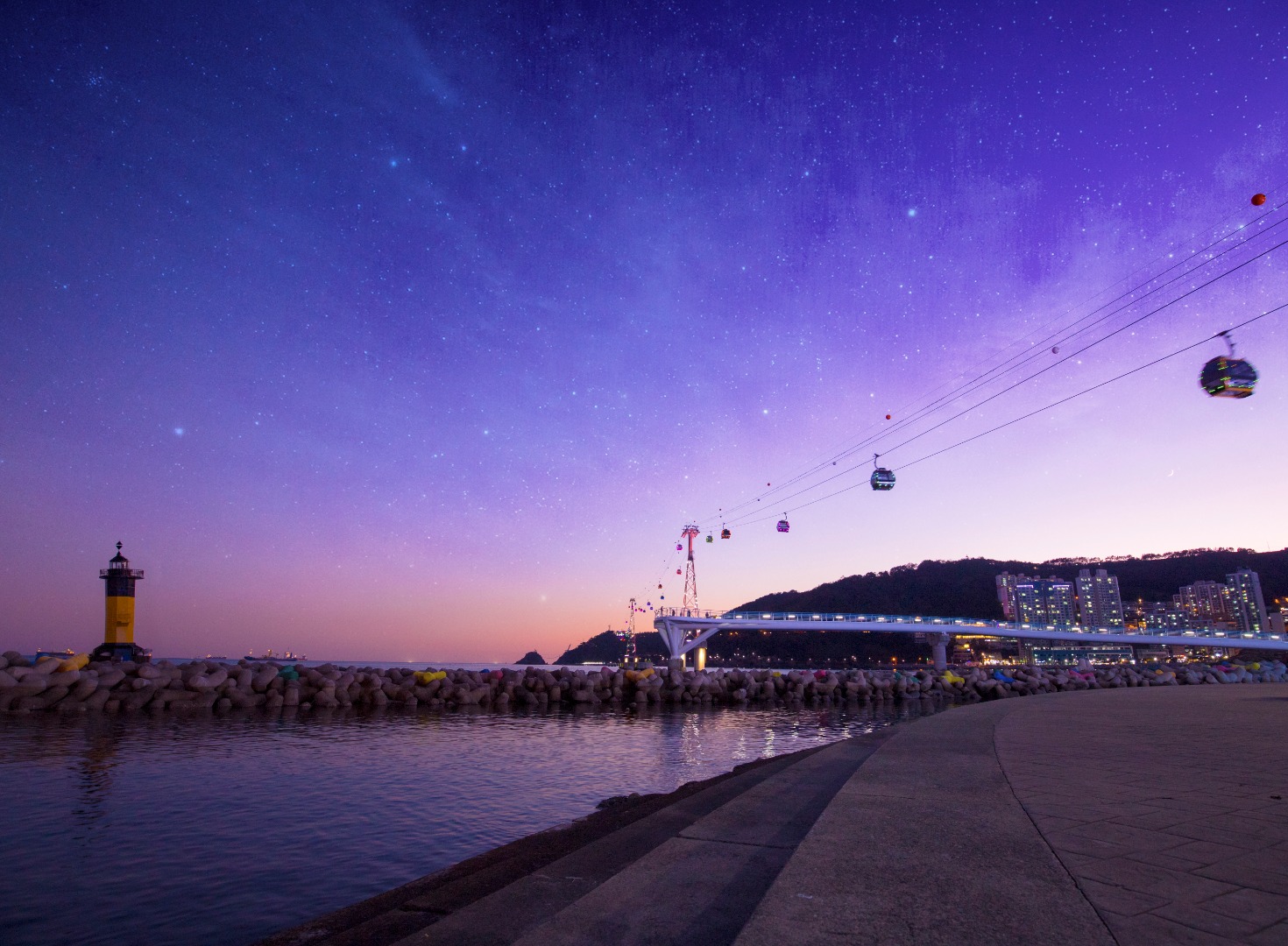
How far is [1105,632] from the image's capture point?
300 feet

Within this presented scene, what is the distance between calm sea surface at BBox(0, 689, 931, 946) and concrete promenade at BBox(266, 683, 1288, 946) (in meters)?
1.68

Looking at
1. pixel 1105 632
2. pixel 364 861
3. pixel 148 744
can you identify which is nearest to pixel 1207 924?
pixel 364 861

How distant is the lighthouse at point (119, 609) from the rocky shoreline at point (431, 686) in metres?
13.1

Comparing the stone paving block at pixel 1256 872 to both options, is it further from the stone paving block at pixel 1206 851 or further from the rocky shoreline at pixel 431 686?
the rocky shoreline at pixel 431 686

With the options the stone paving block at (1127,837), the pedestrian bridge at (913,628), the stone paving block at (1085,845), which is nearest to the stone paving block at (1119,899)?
the stone paving block at (1085,845)

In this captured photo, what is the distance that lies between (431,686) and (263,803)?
20.8 meters

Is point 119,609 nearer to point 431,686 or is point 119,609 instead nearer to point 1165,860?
point 431,686

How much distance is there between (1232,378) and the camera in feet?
46.6

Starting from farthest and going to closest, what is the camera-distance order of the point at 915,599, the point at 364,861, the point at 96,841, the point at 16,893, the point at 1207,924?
the point at 915,599
the point at 96,841
the point at 364,861
the point at 16,893
the point at 1207,924

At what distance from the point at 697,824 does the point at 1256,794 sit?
4695 mm

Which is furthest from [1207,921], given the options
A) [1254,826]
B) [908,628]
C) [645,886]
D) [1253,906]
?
[908,628]

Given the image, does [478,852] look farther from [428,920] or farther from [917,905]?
[917,905]

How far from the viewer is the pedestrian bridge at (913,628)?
81.9 meters

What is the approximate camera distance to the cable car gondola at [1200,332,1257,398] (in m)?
14.2
